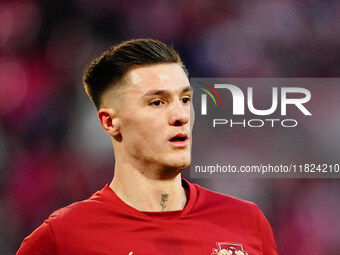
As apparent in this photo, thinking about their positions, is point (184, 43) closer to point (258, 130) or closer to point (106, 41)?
point (106, 41)

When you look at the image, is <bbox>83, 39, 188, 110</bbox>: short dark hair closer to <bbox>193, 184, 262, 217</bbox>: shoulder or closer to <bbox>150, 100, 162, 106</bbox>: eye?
<bbox>150, 100, 162, 106</bbox>: eye

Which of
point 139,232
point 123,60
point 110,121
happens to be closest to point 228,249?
point 139,232

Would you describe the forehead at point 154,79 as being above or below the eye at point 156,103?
above

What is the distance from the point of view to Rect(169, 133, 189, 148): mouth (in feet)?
8.54

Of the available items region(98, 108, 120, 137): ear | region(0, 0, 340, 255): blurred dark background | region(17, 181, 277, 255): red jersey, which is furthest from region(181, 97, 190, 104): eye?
region(0, 0, 340, 255): blurred dark background

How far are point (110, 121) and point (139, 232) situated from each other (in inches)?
21.8

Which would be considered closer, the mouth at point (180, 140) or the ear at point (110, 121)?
the mouth at point (180, 140)

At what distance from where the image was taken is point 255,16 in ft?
15.4

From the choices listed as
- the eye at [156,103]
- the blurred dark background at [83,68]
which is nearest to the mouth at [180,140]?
the eye at [156,103]

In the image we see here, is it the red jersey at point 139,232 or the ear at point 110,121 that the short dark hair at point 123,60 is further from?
the red jersey at point 139,232

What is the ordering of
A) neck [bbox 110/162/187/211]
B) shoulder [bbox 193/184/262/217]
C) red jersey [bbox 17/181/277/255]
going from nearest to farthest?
red jersey [bbox 17/181/277/255] → neck [bbox 110/162/187/211] → shoulder [bbox 193/184/262/217]

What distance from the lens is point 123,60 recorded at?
2.76 meters

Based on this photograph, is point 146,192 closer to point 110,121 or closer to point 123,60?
point 110,121

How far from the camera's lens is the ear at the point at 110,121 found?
2.77 m
